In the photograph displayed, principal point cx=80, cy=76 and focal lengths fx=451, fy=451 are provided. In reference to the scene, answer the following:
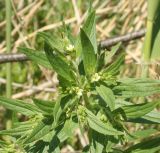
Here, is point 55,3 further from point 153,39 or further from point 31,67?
point 153,39

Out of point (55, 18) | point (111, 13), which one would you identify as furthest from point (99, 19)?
point (55, 18)

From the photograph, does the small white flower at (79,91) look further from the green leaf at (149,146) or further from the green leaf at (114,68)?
the green leaf at (149,146)

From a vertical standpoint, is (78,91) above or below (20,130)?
above

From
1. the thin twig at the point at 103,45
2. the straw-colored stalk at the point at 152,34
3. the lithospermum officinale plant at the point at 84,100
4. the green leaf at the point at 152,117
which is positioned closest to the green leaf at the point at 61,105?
the lithospermum officinale plant at the point at 84,100

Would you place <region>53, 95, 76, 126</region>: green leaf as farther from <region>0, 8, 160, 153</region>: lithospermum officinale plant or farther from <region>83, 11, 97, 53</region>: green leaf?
<region>83, 11, 97, 53</region>: green leaf

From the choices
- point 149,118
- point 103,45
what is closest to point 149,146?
point 149,118

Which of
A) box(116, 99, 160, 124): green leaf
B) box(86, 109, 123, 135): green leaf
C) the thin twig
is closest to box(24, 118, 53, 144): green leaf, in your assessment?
box(86, 109, 123, 135): green leaf

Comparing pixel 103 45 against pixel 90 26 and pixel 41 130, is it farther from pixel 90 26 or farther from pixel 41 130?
pixel 41 130
